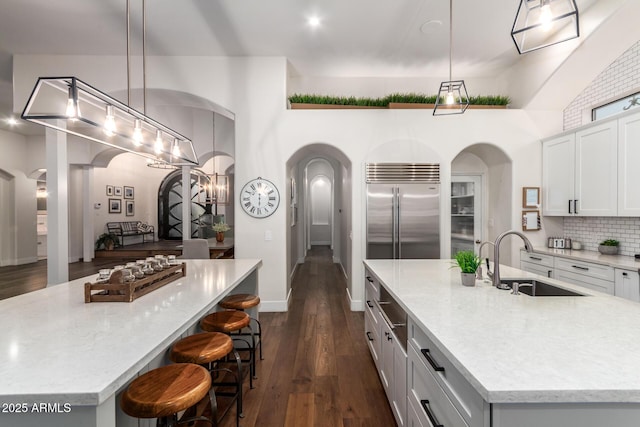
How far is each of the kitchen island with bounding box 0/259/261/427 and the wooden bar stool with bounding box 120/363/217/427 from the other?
0.46 feet

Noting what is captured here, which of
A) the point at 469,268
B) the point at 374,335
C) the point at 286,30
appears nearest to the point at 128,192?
the point at 286,30

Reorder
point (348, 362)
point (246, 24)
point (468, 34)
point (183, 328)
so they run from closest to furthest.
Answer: point (183, 328), point (348, 362), point (246, 24), point (468, 34)

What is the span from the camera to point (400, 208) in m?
4.29

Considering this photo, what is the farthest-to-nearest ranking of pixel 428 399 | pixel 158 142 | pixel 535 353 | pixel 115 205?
pixel 115 205
pixel 158 142
pixel 428 399
pixel 535 353

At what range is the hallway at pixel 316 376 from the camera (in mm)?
2070

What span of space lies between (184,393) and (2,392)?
572mm

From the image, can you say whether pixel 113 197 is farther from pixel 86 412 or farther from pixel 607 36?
pixel 607 36

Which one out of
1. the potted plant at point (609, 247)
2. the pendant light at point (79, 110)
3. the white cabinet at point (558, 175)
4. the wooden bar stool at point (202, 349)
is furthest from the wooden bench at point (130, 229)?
the potted plant at point (609, 247)

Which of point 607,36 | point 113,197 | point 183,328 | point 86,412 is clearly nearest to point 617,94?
point 607,36

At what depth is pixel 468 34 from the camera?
3789 mm

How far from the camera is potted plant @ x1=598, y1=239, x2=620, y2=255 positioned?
3.44 m

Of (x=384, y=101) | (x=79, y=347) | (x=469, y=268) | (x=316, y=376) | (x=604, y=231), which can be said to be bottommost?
(x=316, y=376)

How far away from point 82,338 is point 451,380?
1.45m

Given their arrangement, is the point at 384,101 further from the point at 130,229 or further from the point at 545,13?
the point at 130,229
